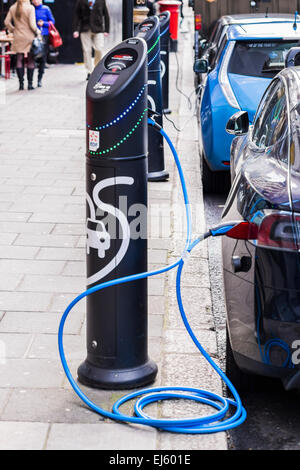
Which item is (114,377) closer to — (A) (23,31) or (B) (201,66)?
(B) (201,66)

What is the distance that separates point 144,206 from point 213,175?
483 cm

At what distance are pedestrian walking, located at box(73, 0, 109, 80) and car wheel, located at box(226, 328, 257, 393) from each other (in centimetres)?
1528

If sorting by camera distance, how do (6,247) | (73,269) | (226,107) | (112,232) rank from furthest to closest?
1. (226,107)
2. (6,247)
3. (73,269)
4. (112,232)

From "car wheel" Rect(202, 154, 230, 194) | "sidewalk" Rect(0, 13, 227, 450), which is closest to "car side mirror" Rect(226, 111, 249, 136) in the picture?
"sidewalk" Rect(0, 13, 227, 450)

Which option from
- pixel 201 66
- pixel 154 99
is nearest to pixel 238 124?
pixel 154 99

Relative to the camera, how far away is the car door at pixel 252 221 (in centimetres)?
386

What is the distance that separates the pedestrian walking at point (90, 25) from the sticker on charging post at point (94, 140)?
49.8ft

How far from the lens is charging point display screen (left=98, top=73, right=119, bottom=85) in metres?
4.18

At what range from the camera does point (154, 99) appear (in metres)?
9.60

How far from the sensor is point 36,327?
17.2 ft

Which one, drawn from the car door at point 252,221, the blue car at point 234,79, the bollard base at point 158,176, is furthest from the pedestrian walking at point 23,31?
the car door at point 252,221

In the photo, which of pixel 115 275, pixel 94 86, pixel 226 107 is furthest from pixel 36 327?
pixel 226 107
